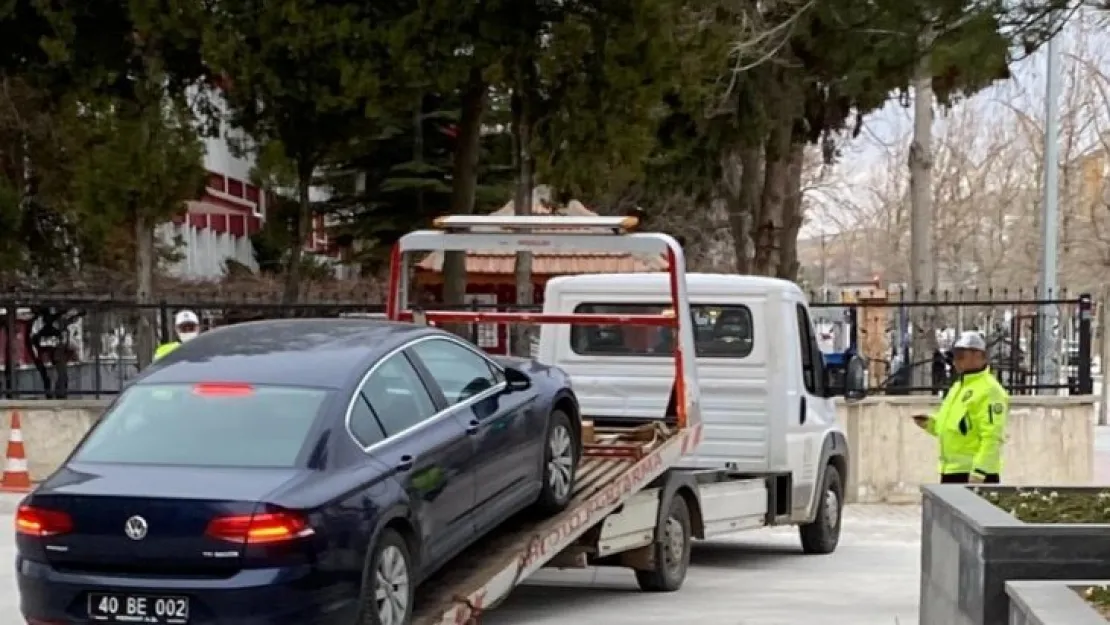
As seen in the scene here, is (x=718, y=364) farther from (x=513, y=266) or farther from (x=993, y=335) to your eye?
(x=513, y=266)

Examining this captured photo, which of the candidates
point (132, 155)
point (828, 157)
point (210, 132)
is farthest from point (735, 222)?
point (132, 155)

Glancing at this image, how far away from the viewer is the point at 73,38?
17.3 metres

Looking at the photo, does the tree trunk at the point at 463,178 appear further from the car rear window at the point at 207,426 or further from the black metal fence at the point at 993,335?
the car rear window at the point at 207,426

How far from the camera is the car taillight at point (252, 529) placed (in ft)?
20.9

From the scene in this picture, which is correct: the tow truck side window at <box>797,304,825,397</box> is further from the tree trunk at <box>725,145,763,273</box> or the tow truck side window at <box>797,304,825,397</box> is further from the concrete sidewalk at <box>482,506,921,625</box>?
the tree trunk at <box>725,145,763,273</box>

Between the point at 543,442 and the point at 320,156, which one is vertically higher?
the point at 320,156

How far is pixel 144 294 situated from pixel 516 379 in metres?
10.4

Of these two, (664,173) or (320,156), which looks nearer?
(320,156)

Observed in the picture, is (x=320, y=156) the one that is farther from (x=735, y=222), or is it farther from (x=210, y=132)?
(x=735, y=222)

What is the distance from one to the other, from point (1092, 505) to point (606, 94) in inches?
421

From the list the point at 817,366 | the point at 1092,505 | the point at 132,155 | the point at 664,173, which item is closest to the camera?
the point at 1092,505

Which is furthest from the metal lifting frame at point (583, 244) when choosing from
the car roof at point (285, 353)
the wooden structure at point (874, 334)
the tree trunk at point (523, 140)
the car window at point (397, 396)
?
the wooden structure at point (874, 334)

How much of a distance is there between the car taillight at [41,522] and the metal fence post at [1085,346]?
13.8 m

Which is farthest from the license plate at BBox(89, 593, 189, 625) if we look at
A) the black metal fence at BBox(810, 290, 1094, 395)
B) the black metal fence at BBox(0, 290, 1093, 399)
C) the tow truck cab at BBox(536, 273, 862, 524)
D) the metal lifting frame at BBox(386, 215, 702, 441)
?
the black metal fence at BBox(810, 290, 1094, 395)
